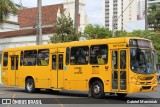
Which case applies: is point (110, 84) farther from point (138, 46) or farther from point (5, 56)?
point (5, 56)

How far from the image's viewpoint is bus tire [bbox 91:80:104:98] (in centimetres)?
2067

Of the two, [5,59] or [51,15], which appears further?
[51,15]

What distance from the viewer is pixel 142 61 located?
19.9 meters

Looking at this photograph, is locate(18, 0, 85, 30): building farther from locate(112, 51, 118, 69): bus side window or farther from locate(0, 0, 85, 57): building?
locate(112, 51, 118, 69): bus side window

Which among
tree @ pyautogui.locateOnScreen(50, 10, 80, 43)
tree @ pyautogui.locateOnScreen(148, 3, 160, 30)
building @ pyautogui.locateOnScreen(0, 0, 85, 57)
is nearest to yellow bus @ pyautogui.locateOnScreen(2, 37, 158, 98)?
tree @ pyautogui.locateOnScreen(50, 10, 80, 43)

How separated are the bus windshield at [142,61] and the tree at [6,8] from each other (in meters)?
14.4

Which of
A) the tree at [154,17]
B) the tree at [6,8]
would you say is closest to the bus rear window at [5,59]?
the tree at [6,8]

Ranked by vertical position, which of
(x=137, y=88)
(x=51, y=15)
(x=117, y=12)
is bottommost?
(x=137, y=88)

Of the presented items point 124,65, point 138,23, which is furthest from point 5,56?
point 138,23

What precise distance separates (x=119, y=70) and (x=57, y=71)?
485cm

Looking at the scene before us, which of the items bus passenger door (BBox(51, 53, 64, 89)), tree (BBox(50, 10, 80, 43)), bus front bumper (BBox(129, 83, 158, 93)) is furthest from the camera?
tree (BBox(50, 10, 80, 43))

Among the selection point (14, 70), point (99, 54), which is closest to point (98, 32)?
point (14, 70)

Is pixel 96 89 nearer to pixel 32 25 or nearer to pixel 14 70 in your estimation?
pixel 14 70

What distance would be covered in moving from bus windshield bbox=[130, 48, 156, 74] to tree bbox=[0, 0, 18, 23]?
14.4 meters
